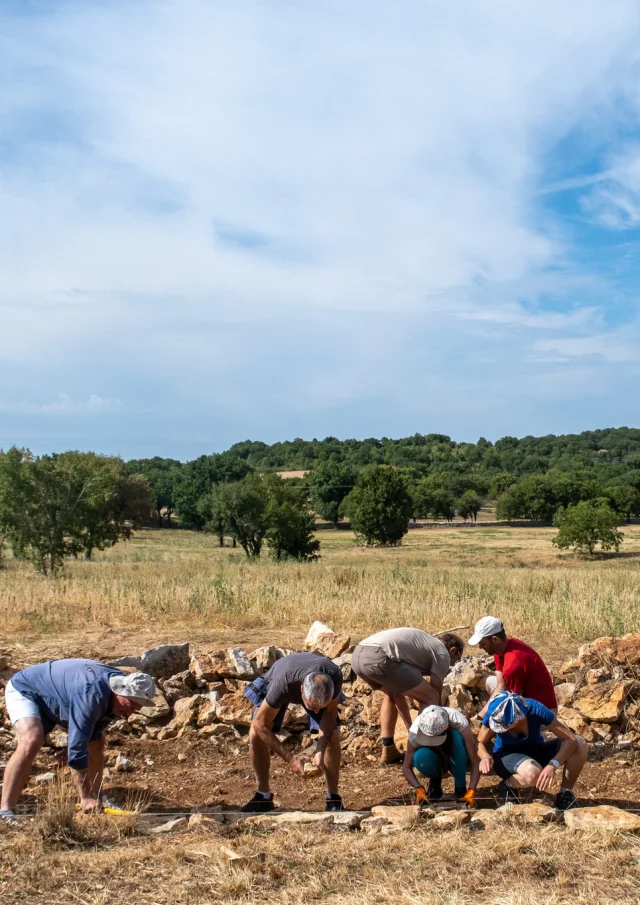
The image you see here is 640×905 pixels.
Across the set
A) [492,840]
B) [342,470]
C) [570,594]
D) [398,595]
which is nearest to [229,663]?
[492,840]

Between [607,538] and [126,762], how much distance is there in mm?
38240

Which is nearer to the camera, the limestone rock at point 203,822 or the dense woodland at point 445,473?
the limestone rock at point 203,822

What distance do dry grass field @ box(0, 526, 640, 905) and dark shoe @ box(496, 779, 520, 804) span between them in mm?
826

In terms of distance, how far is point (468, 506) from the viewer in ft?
263

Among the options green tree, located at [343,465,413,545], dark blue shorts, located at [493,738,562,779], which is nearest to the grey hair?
dark blue shorts, located at [493,738,562,779]

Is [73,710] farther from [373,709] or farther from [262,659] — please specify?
[262,659]

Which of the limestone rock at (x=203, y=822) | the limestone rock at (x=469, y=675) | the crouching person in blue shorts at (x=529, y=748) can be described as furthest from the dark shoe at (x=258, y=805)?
the limestone rock at (x=469, y=675)

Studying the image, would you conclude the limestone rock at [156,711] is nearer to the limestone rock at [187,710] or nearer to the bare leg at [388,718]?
the limestone rock at [187,710]

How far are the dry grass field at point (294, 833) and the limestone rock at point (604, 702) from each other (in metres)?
0.54

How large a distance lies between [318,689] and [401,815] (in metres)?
0.96

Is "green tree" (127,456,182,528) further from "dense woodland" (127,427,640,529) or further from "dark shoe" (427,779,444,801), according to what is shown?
"dark shoe" (427,779,444,801)

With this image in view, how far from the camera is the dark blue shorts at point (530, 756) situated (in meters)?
5.60

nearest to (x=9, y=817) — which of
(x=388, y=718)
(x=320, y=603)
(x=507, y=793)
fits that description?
(x=388, y=718)

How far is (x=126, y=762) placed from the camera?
7008 millimetres
